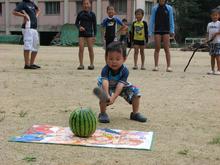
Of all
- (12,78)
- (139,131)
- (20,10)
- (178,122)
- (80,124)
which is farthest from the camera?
(20,10)

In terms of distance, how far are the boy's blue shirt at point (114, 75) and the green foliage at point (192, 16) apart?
145 ft

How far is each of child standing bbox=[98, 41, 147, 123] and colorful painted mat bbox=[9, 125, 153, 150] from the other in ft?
1.62

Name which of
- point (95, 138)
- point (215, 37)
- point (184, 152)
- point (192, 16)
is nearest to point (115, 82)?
point (95, 138)

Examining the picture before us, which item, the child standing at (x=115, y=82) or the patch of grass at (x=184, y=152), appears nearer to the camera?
the patch of grass at (x=184, y=152)

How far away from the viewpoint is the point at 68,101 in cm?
665

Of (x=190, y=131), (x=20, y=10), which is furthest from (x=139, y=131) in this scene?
(x=20, y=10)

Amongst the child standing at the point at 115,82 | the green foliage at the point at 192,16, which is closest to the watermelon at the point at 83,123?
the child standing at the point at 115,82

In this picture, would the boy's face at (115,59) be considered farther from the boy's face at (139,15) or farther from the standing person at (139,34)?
the standing person at (139,34)

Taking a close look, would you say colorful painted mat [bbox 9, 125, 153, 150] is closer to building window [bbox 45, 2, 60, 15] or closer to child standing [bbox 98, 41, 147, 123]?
child standing [bbox 98, 41, 147, 123]

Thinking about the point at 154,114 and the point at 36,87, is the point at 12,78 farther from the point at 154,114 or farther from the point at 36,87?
the point at 154,114

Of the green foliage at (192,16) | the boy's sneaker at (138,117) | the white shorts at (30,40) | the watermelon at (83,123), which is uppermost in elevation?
the green foliage at (192,16)

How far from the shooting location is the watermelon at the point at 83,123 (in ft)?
14.7

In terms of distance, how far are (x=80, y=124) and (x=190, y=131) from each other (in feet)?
3.98

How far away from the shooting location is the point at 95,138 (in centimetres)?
455
